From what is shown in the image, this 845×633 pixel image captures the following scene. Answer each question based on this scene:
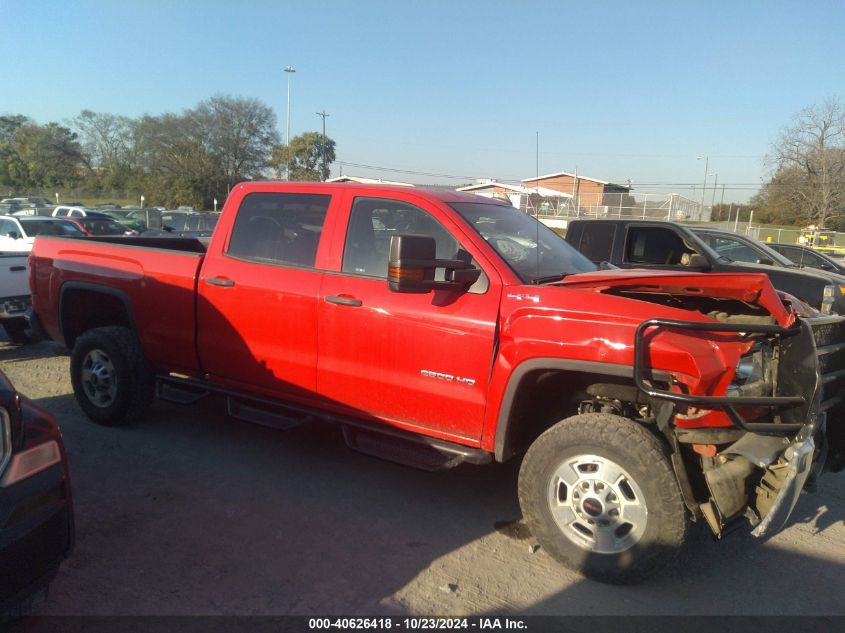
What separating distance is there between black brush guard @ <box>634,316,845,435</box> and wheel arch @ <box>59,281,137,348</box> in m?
4.34

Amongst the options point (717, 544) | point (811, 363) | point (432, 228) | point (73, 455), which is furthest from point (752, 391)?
point (73, 455)

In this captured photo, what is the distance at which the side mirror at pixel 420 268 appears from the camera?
3533mm

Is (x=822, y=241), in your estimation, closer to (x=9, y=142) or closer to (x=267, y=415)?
(x=267, y=415)

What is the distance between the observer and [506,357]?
3.59 m

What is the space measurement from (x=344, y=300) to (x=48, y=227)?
15.9 metres

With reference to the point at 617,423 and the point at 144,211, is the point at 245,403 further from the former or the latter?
the point at 144,211

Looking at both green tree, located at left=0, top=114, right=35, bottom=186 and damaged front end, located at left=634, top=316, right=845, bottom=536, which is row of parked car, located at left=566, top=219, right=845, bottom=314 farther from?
green tree, located at left=0, top=114, right=35, bottom=186

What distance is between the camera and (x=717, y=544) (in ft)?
12.7

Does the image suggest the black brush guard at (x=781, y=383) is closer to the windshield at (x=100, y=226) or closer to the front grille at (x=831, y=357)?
the front grille at (x=831, y=357)

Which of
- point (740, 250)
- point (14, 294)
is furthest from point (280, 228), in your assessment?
point (740, 250)

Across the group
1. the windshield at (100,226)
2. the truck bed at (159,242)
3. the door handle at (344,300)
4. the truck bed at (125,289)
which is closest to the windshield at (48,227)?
the windshield at (100,226)

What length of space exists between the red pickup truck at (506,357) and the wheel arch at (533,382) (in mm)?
13

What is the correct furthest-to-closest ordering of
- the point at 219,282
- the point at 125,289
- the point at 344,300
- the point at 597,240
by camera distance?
1. the point at 597,240
2. the point at 125,289
3. the point at 219,282
4. the point at 344,300

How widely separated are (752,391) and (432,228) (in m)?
2.03
